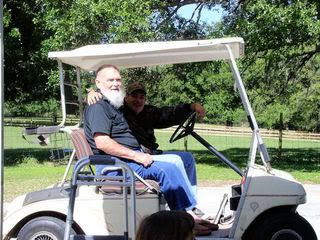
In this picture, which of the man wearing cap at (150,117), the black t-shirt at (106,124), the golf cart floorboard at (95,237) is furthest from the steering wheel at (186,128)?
the golf cart floorboard at (95,237)

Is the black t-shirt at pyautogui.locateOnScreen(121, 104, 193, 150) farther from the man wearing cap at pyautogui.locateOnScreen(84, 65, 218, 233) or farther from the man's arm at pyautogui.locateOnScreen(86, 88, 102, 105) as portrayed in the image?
Result: the man wearing cap at pyautogui.locateOnScreen(84, 65, 218, 233)

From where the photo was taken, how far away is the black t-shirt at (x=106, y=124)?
4.82 m

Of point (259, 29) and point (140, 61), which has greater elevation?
point (259, 29)

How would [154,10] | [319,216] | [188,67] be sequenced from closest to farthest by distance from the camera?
[319,216] → [154,10] → [188,67]

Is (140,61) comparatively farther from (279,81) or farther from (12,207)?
(279,81)

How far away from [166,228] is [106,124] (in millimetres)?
2726

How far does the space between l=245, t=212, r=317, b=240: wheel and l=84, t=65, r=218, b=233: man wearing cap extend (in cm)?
49

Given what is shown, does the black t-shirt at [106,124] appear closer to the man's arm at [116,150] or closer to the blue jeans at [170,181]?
the man's arm at [116,150]

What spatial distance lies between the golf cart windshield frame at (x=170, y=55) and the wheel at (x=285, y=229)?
46 centimetres

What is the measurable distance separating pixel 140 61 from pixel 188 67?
10960 mm

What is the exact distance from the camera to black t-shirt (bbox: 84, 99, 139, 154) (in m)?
4.82

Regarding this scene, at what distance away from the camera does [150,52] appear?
473cm

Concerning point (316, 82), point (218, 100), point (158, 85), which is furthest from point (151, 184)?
point (316, 82)

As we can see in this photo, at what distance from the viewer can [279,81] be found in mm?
20359
